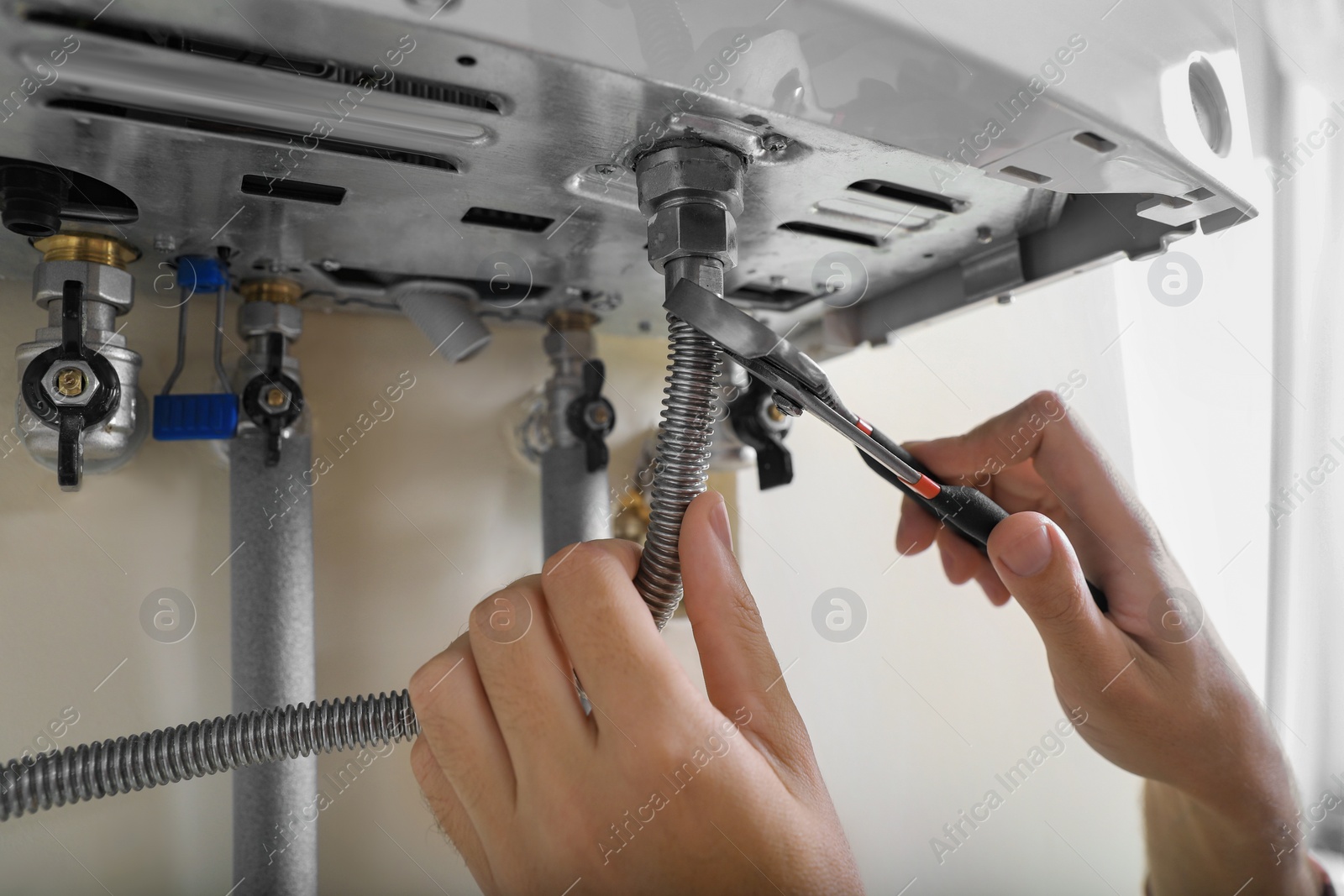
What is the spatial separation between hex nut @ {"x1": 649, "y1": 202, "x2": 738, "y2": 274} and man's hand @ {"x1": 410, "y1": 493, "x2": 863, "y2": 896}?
0.11 metres

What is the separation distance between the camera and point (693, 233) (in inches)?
13.5

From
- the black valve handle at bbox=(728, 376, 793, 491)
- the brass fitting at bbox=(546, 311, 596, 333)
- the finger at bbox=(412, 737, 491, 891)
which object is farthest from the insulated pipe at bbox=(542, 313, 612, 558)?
the finger at bbox=(412, 737, 491, 891)

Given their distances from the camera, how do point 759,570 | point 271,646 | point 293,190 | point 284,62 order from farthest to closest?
1. point 759,570
2. point 271,646
3. point 293,190
4. point 284,62

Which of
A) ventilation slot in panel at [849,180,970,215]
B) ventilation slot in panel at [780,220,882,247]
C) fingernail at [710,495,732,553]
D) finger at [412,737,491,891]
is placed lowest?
finger at [412,737,491,891]

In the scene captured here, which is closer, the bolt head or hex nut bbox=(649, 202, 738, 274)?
hex nut bbox=(649, 202, 738, 274)

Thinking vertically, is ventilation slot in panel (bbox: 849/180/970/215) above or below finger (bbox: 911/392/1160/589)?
above

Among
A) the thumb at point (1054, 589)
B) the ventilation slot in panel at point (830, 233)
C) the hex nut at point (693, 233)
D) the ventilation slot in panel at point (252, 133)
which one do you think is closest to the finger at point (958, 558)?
the thumb at point (1054, 589)

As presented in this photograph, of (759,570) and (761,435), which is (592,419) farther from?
(759,570)

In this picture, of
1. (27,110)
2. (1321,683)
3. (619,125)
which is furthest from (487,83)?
(1321,683)

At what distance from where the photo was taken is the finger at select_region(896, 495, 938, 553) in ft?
2.12

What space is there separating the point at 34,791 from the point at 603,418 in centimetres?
38

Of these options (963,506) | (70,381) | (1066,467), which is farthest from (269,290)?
(1066,467)

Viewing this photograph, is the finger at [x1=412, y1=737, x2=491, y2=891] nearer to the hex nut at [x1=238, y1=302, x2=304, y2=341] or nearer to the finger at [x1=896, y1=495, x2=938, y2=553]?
the hex nut at [x1=238, y1=302, x2=304, y2=341]

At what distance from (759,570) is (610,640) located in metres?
0.45
